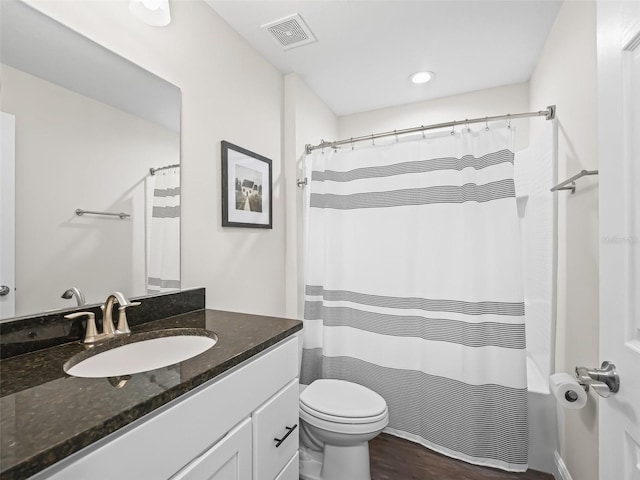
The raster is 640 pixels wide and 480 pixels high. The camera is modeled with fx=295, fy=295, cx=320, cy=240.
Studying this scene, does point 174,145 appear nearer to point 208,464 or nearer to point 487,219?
point 208,464

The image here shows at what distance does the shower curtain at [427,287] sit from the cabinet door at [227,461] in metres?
1.19

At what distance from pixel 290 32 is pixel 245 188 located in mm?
955

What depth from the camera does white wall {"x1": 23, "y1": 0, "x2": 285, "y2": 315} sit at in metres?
1.18

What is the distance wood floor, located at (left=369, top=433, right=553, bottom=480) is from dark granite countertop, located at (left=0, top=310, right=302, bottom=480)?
1.26 metres

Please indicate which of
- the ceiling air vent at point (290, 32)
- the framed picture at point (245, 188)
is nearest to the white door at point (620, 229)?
the ceiling air vent at point (290, 32)

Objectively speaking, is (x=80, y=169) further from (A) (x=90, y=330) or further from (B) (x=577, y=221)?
(B) (x=577, y=221)

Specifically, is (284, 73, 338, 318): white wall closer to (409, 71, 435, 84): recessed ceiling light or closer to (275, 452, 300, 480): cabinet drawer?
(409, 71, 435, 84): recessed ceiling light

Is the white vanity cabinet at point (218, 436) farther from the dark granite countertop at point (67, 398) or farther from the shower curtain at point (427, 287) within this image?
the shower curtain at point (427, 287)

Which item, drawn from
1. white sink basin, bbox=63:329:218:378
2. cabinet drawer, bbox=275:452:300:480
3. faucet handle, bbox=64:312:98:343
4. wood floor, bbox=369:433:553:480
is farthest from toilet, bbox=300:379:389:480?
faucet handle, bbox=64:312:98:343

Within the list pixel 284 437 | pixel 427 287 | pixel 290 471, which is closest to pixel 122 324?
pixel 284 437

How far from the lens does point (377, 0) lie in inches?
60.3

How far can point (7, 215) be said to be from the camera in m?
0.85

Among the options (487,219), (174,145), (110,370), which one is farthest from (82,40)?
(487,219)

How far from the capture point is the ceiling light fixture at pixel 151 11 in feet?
3.75
